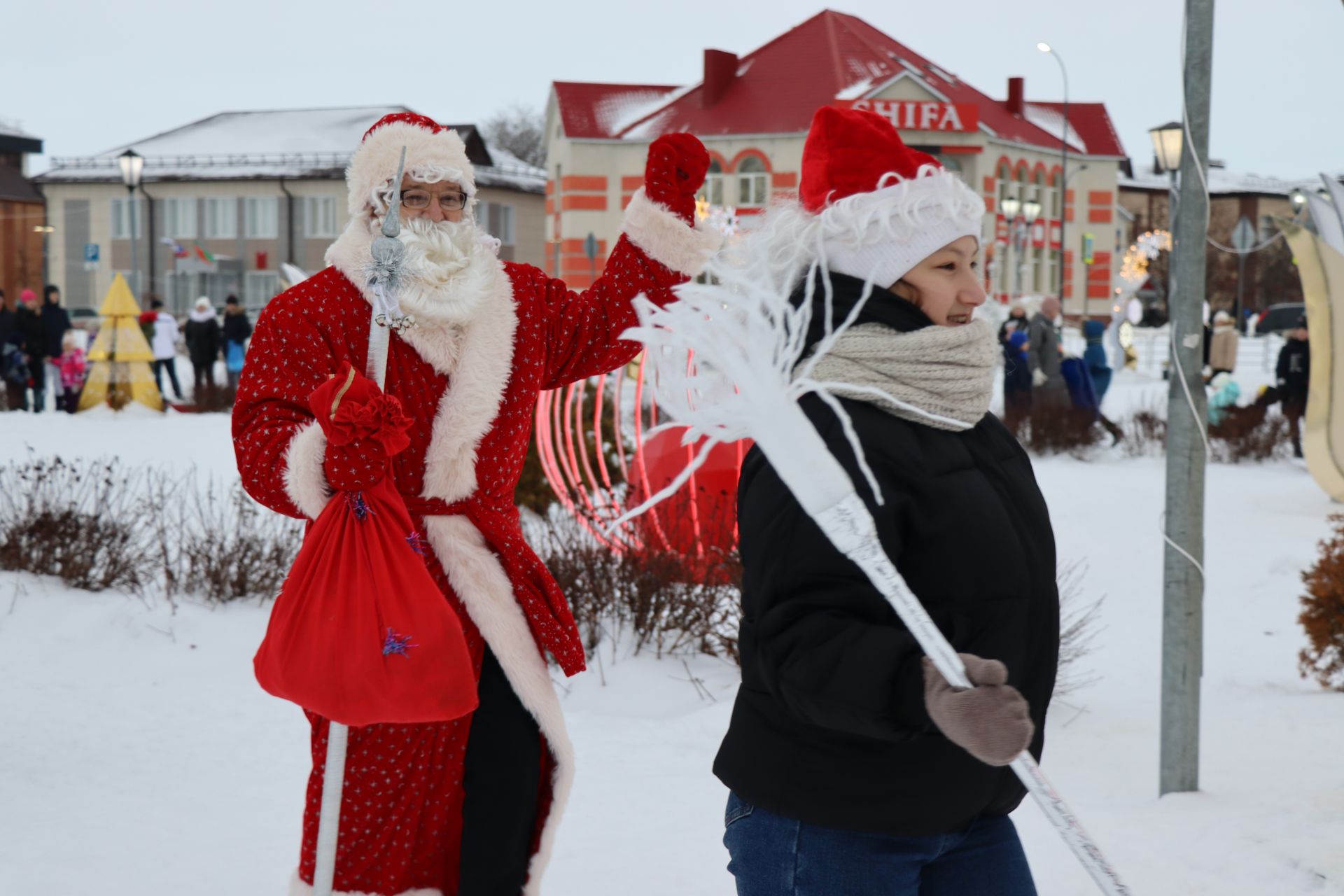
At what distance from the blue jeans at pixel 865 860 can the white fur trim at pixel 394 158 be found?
4.75 feet

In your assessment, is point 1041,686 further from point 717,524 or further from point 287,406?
point 717,524

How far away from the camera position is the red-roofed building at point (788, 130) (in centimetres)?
3956

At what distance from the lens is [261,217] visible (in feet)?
161

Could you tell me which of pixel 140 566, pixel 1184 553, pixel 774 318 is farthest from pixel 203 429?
pixel 774 318

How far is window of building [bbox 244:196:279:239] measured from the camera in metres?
48.7

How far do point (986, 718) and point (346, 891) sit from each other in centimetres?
157

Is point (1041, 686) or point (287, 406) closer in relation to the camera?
point (1041, 686)

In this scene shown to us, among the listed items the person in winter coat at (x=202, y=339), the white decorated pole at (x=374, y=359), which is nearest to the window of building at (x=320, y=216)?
the person in winter coat at (x=202, y=339)

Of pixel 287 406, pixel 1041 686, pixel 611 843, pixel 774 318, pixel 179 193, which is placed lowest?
pixel 611 843

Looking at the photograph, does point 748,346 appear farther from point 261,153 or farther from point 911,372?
point 261,153

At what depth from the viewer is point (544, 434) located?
267 inches

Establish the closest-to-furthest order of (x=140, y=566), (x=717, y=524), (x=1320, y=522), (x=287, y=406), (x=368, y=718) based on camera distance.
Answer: (x=368, y=718) < (x=287, y=406) < (x=717, y=524) < (x=140, y=566) < (x=1320, y=522)

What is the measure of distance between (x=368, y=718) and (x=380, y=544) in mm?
311

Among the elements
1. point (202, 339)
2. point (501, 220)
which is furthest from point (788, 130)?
point (202, 339)
